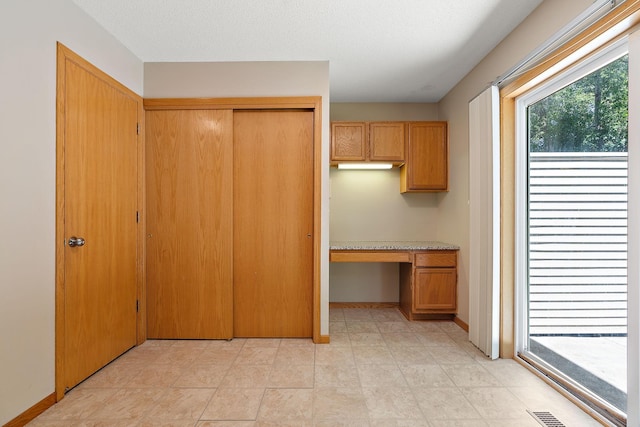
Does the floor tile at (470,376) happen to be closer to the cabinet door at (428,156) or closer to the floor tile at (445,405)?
the floor tile at (445,405)

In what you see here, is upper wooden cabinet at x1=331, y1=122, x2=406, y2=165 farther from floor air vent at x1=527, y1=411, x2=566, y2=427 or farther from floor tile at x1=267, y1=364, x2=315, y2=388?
floor air vent at x1=527, y1=411, x2=566, y2=427

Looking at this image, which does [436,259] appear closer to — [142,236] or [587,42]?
[587,42]

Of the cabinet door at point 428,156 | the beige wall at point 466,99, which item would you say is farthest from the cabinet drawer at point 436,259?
the cabinet door at point 428,156

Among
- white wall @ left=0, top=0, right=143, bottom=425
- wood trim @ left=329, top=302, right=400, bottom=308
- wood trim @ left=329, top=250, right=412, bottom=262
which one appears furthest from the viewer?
wood trim @ left=329, top=302, right=400, bottom=308

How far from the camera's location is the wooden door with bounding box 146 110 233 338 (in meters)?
2.97

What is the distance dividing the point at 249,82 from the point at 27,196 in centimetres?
191

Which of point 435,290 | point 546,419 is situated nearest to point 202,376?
point 546,419

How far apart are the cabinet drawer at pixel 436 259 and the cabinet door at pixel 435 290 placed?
0.19ft

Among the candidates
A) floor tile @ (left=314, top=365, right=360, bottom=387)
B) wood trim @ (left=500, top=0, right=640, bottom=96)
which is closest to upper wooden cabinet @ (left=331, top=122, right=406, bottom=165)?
wood trim @ (left=500, top=0, right=640, bottom=96)

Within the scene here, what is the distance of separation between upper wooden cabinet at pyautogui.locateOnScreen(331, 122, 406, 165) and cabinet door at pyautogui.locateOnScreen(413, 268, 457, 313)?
1.42 m

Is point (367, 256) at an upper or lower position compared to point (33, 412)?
upper

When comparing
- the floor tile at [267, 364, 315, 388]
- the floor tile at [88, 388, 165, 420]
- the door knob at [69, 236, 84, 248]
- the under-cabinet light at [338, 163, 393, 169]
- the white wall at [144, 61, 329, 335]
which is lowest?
the floor tile at [88, 388, 165, 420]

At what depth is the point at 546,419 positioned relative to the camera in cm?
182

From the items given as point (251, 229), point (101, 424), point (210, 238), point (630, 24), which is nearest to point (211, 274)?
point (210, 238)
